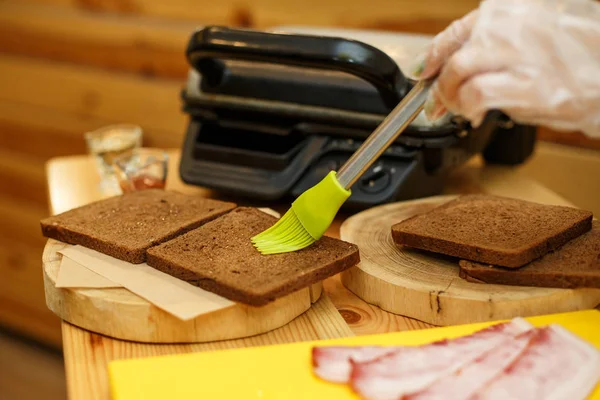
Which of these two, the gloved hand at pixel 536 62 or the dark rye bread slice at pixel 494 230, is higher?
the gloved hand at pixel 536 62

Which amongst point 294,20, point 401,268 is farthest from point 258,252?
point 294,20

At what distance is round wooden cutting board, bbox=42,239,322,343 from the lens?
100cm

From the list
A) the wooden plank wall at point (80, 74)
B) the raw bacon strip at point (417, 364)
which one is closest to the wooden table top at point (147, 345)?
the raw bacon strip at point (417, 364)

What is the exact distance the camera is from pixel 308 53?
50.6 inches

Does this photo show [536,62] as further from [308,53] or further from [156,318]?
[156,318]

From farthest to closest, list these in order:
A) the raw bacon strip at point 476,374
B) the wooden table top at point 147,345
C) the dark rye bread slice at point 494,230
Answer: the dark rye bread slice at point 494,230
the wooden table top at point 147,345
the raw bacon strip at point 476,374

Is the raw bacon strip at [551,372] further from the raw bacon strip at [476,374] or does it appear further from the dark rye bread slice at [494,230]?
the dark rye bread slice at [494,230]

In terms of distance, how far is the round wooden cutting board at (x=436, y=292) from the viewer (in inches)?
40.4

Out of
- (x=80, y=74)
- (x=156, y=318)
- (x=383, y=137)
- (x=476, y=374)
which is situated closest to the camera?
(x=476, y=374)

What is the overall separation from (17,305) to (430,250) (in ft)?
9.12

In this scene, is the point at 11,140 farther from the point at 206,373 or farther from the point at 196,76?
the point at 206,373

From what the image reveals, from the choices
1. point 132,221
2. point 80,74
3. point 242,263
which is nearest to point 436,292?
point 242,263

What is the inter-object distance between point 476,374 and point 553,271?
0.27 meters

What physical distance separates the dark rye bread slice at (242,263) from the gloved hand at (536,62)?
317mm
